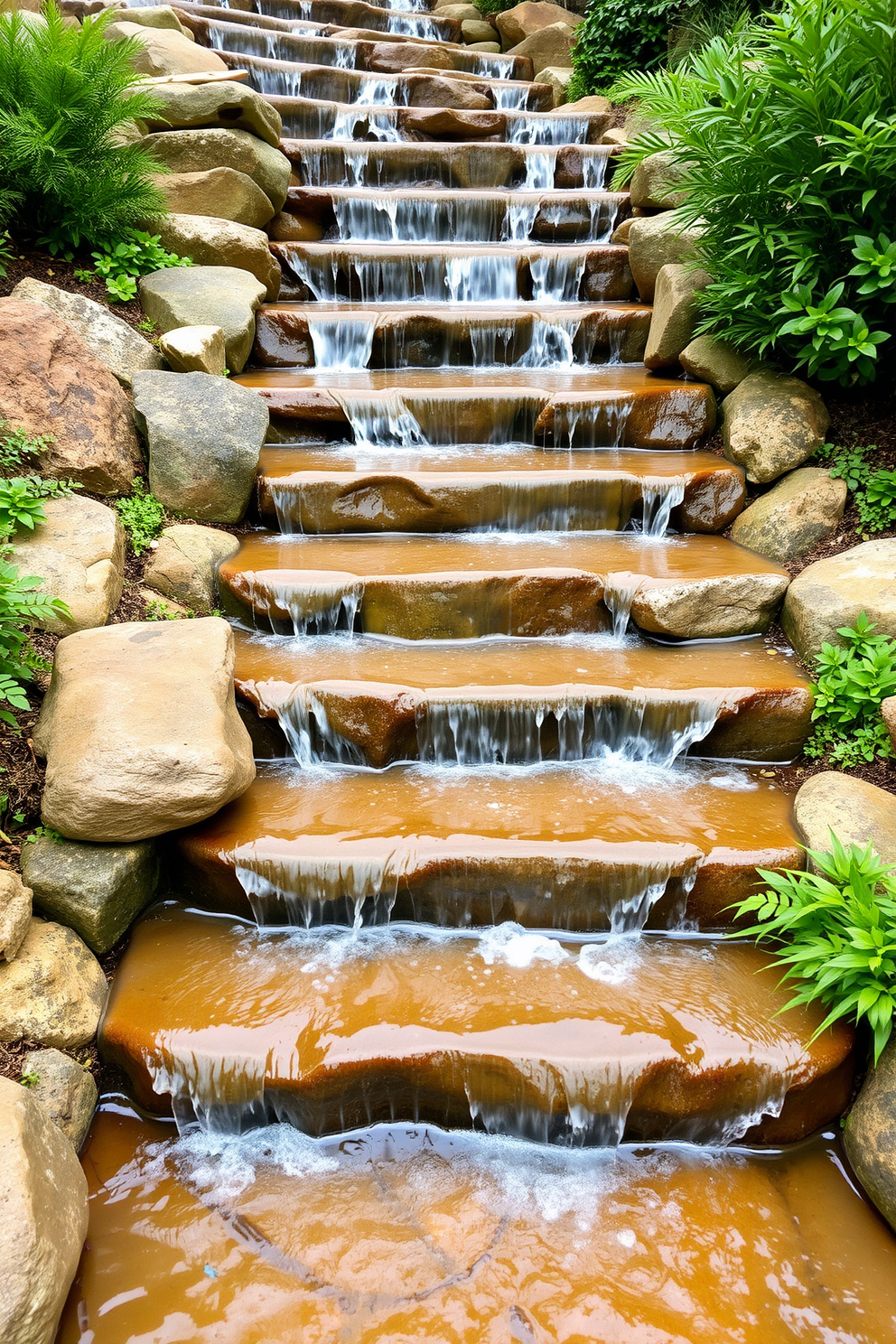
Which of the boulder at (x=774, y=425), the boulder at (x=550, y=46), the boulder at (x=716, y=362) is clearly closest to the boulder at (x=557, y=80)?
the boulder at (x=550, y=46)

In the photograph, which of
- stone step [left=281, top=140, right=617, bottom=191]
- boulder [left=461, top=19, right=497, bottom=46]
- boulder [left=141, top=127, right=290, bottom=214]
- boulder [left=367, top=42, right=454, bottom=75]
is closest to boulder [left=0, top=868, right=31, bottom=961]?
boulder [left=141, top=127, right=290, bottom=214]

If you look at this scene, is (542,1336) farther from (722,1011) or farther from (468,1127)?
(722,1011)

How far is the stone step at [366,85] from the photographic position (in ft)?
30.9

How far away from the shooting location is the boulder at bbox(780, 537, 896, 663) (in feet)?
12.9

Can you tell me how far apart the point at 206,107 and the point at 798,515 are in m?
5.86

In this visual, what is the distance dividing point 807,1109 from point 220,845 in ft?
7.83

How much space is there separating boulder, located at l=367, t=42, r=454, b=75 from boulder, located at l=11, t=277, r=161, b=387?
25.0 ft

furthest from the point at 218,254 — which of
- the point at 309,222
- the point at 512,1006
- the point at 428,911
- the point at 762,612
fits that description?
the point at 512,1006

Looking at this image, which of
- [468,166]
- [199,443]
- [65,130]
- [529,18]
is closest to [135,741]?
[199,443]

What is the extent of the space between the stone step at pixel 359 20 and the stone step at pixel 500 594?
34.4ft

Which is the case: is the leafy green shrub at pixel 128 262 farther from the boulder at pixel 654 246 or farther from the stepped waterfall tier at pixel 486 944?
the boulder at pixel 654 246

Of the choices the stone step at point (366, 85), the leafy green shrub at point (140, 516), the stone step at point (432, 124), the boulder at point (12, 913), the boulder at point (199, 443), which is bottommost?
the boulder at point (12, 913)

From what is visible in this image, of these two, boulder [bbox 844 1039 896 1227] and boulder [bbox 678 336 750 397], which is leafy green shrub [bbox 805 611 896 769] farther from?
boulder [bbox 678 336 750 397]

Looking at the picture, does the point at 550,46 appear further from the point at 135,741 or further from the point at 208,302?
the point at 135,741
